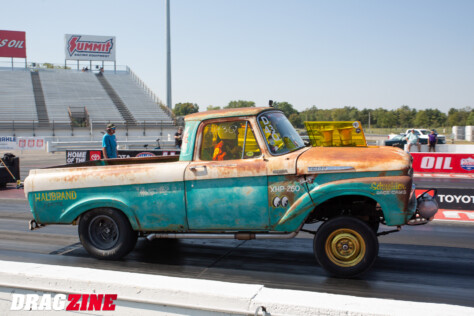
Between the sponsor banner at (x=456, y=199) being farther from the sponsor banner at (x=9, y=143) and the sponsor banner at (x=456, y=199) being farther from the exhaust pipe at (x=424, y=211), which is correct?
the sponsor banner at (x=9, y=143)

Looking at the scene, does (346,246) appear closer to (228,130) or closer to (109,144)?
(228,130)

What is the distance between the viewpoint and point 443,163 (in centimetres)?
1925

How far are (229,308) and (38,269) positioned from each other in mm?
1597

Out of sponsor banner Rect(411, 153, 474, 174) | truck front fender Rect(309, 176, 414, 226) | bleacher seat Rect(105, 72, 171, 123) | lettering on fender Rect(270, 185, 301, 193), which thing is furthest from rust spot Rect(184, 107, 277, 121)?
bleacher seat Rect(105, 72, 171, 123)

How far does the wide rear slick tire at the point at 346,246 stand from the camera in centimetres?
525

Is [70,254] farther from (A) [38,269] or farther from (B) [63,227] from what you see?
(A) [38,269]

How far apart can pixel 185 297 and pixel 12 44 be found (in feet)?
209

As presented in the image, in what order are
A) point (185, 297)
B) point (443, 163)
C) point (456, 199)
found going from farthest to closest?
point (443, 163) → point (456, 199) → point (185, 297)

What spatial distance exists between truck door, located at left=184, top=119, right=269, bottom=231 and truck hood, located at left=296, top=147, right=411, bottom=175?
554 millimetres

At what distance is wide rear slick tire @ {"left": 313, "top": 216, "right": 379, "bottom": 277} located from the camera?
207 inches

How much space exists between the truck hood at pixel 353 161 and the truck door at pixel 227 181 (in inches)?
21.8

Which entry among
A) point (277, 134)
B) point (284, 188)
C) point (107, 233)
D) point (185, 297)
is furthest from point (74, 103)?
point (185, 297)

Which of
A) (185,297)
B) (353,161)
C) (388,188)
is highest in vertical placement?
(353,161)

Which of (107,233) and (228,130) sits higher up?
(228,130)
